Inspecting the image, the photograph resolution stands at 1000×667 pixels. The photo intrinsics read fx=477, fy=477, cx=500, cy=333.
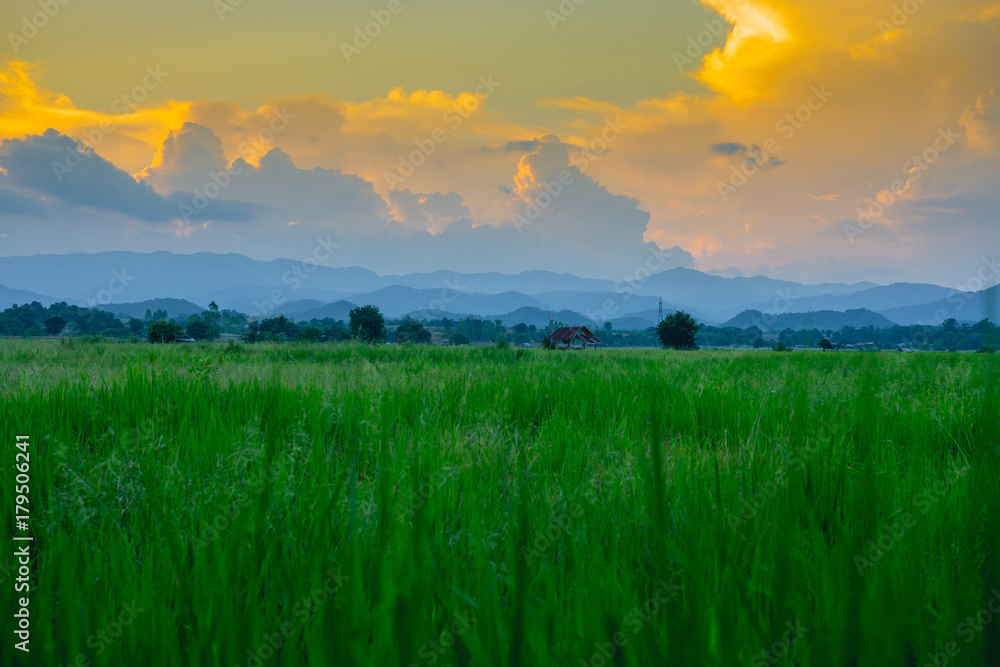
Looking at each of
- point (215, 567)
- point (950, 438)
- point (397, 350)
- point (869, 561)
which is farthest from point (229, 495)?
point (397, 350)

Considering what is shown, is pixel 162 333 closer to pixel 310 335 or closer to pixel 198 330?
pixel 310 335

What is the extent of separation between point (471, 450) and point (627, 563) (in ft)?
4.36

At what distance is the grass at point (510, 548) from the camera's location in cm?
105

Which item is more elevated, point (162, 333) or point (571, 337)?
point (571, 337)

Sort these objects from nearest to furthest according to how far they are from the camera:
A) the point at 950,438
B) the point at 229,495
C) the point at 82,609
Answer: the point at 82,609 → the point at 229,495 → the point at 950,438

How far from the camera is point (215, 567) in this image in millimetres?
1481

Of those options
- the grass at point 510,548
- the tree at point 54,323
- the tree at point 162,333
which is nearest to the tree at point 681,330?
the tree at point 162,333

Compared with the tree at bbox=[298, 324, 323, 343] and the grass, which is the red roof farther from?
the grass

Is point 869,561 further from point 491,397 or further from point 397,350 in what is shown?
point 397,350

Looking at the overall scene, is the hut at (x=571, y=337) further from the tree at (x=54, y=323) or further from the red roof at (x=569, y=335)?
the tree at (x=54, y=323)

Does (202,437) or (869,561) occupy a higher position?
(202,437)

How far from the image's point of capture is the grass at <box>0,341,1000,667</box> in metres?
1.05

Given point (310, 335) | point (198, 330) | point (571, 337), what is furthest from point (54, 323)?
point (310, 335)

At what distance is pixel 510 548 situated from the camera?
151 cm
